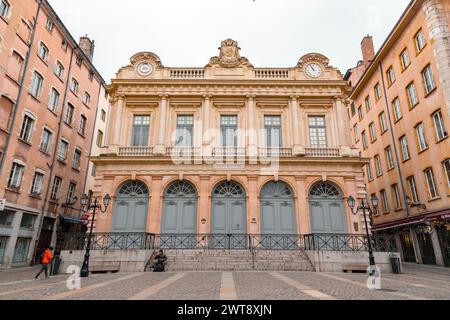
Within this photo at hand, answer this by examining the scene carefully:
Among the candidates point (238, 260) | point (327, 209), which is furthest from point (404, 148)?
point (238, 260)

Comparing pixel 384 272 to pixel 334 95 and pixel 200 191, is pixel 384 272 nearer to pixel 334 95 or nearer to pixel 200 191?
pixel 200 191

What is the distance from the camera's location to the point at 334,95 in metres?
20.1

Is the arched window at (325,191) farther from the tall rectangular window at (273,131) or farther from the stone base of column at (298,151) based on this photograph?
the tall rectangular window at (273,131)

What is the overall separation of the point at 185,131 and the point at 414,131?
16216mm

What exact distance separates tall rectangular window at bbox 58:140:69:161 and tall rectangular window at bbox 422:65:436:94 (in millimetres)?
26768

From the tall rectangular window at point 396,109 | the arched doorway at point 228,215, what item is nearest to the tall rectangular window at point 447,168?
the tall rectangular window at point 396,109

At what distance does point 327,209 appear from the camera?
1792 centimetres

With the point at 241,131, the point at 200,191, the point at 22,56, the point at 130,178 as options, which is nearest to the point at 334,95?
the point at 241,131

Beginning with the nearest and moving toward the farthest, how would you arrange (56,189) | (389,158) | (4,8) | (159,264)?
(159,264) → (4,8) → (56,189) → (389,158)

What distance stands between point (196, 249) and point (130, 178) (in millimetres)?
6504

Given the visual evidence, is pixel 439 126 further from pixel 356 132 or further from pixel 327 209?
pixel 356 132

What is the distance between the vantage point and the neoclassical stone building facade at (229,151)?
58.0 ft

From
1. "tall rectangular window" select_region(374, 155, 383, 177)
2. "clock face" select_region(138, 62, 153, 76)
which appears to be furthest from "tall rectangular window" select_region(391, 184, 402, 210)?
"clock face" select_region(138, 62, 153, 76)

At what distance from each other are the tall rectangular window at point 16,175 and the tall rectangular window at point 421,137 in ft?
86.9
